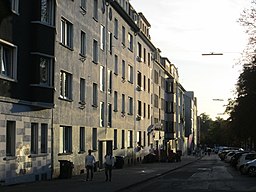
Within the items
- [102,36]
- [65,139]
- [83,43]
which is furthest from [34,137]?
[102,36]

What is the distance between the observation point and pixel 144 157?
5622 cm

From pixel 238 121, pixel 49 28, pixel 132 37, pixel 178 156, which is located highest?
pixel 132 37

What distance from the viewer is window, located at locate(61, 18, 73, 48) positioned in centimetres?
2791

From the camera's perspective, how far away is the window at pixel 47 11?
78.3 ft

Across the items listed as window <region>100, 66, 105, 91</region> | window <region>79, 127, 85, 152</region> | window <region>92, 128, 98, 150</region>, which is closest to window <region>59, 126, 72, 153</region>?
window <region>79, 127, 85, 152</region>

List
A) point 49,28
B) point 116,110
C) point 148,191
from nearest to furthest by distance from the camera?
point 148,191 < point 49,28 < point 116,110

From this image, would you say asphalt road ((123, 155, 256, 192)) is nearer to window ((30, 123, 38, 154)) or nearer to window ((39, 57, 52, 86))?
window ((30, 123, 38, 154))

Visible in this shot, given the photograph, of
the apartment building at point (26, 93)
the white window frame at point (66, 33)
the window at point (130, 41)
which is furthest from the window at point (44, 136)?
the window at point (130, 41)

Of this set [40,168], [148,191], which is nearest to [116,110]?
[40,168]

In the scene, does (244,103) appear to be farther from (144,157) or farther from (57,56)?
(57,56)

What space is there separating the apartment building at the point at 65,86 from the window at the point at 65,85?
0.19ft

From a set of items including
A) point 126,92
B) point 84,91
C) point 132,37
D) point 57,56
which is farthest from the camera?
point 132,37

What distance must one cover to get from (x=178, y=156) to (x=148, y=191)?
43905 millimetres

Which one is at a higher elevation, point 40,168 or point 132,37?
point 132,37
